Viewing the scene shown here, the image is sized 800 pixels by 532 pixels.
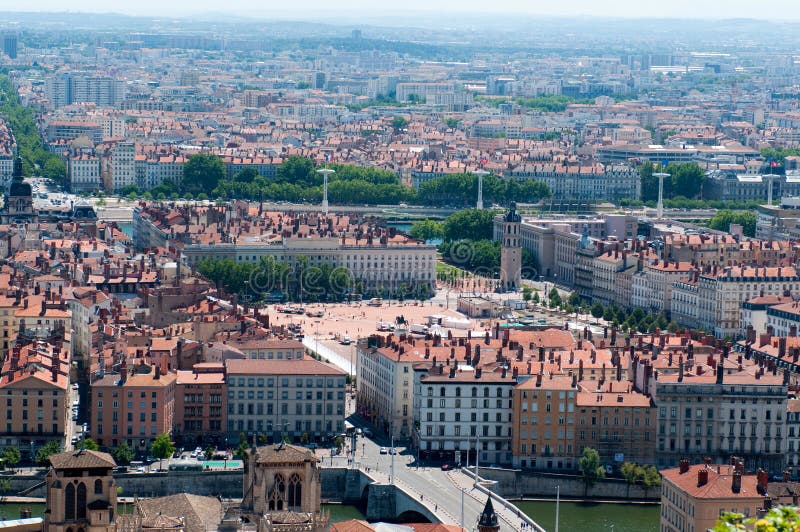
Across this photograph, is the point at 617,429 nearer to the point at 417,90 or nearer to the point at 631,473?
the point at 631,473

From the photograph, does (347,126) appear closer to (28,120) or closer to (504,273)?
(28,120)

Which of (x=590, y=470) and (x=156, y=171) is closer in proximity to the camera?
(x=590, y=470)

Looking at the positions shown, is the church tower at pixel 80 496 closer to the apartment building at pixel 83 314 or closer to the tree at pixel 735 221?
the apartment building at pixel 83 314

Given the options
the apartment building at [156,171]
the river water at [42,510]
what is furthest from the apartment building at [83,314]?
the apartment building at [156,171]

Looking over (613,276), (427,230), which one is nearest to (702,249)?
(613,276)

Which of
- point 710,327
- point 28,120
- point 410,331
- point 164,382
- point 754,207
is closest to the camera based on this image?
point 164,382

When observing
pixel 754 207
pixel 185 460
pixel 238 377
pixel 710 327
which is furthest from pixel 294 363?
pixel 754 207

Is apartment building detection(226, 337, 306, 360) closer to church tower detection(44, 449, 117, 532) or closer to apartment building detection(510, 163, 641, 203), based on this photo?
church tower detection(44, 449, 117, 532)

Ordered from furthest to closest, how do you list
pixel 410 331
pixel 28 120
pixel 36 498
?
pixel 28 120
pixel 410 331
pixel 36 498
